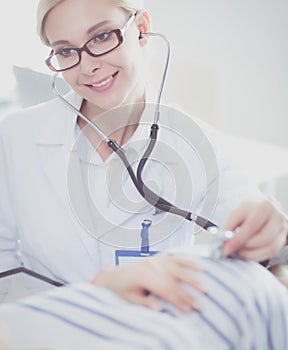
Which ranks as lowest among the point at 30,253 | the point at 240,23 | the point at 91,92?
the point at 30,253

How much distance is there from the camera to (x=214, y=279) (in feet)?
1.37

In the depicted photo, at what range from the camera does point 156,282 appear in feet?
1.35

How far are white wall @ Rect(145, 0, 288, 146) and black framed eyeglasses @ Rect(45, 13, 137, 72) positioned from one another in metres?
0.55

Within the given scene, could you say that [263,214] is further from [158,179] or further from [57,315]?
[158,179]

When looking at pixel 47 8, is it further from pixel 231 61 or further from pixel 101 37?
pixel 231 61

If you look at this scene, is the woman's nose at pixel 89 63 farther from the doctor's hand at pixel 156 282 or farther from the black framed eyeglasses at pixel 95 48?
the doctor's hand at pixel 156 282

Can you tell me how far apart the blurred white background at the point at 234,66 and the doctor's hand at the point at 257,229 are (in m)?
0.78

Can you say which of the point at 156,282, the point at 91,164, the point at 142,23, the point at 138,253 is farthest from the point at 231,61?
the point at 156,282

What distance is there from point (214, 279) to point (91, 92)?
0.54 meters

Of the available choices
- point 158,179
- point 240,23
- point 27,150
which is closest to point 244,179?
point 158,179

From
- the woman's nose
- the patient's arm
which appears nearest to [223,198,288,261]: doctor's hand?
the patient's arm

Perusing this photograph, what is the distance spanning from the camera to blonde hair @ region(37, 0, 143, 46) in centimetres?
80

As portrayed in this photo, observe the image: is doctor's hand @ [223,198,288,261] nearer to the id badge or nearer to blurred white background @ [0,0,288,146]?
the id badge

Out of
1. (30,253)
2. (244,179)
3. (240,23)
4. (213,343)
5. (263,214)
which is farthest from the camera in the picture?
(240,23)
